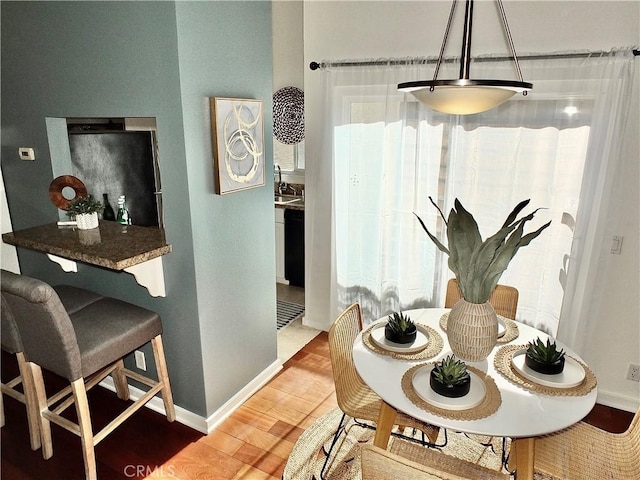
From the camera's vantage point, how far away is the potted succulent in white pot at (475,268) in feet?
5.57

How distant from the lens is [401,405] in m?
1.65

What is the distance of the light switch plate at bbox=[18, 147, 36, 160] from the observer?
267cm

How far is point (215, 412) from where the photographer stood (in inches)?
102

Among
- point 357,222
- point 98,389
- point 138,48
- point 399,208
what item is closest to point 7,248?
point 98,389

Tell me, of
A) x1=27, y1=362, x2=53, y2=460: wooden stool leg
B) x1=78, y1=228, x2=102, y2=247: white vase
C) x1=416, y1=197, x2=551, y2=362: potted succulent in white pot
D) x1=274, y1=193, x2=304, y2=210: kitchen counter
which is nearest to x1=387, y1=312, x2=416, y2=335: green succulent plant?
x1=416, y1=197, x2=551, y2=362: potted succulent in white pot

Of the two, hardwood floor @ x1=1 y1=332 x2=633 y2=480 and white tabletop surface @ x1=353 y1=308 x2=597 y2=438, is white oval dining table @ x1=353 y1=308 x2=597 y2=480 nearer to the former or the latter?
white tabletop surface @ x1=353 y1=308 x2=597 y2=438

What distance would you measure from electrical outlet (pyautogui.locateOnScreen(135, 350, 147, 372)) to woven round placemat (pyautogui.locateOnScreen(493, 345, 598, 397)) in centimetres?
195

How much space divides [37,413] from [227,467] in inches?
39.8

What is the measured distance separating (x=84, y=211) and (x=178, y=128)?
779mm

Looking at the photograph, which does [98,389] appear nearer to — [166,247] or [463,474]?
[166,247]

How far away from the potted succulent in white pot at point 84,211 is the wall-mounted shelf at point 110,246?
0.13 feet

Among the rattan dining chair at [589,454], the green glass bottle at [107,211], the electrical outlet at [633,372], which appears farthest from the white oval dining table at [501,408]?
the green glass bottle at [107,211]

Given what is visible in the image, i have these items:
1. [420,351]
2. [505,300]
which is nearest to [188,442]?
[420,351]

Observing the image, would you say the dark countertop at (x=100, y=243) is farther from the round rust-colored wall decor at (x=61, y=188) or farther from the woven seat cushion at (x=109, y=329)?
the woven seat cushion at (x=109, y=329)
